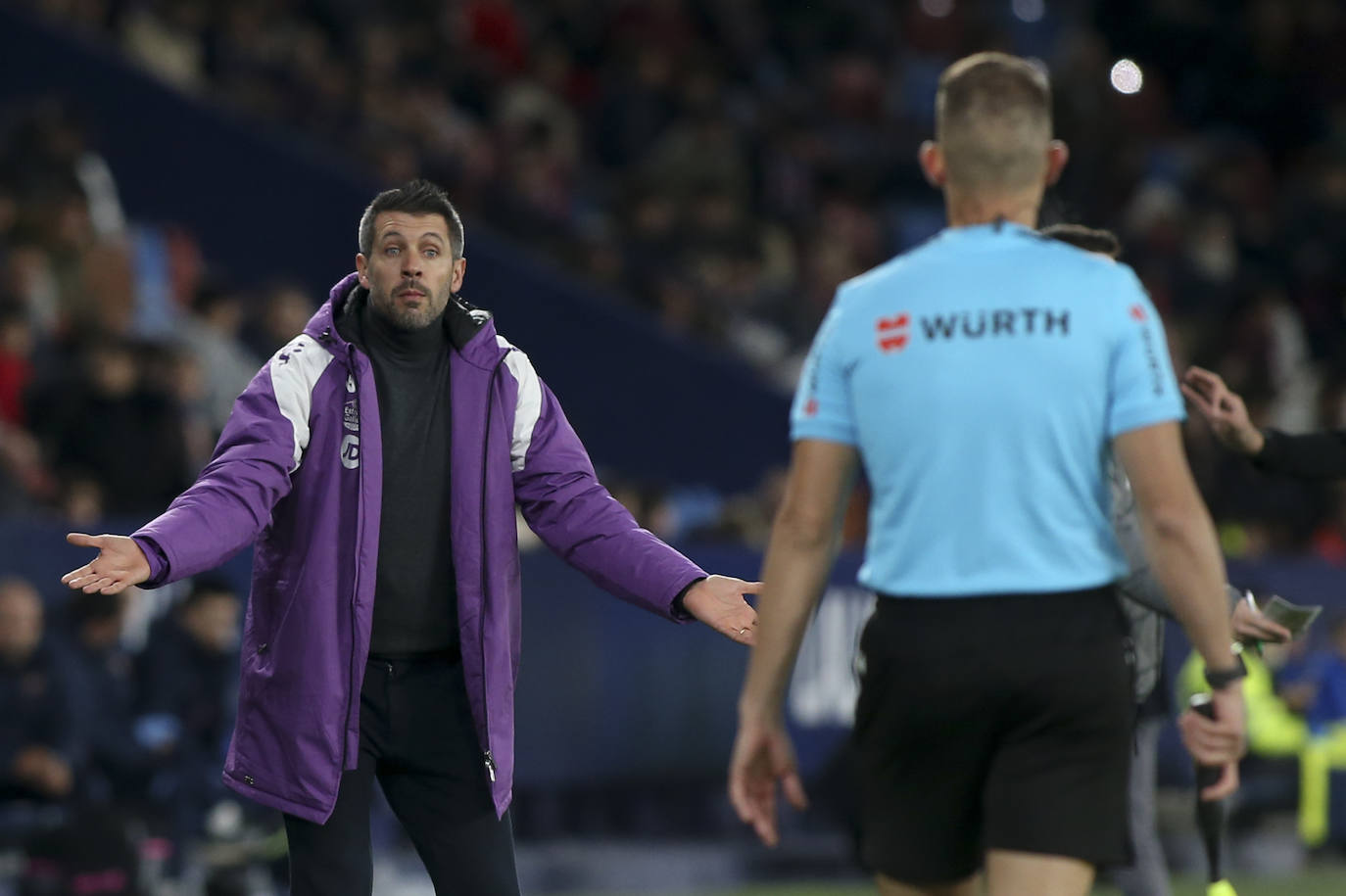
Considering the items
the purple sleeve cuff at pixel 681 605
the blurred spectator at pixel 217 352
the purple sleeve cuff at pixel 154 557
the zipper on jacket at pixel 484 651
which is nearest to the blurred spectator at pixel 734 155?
the blurred spectator at pixel 217 352

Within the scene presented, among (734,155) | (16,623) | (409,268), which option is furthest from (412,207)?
(734,155)

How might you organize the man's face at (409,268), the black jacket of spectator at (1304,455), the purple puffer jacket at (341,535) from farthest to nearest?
the black jacket of spectator at (1304,455)
the man's face at (409,268)
the purple puffer jacket at (341,535)

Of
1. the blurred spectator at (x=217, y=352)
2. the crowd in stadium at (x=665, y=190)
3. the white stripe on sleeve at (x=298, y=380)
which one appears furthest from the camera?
the blurred spectator at (x=217, y=352)

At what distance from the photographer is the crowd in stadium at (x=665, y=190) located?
451 inches

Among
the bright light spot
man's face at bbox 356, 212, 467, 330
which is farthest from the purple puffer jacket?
the bright light spot

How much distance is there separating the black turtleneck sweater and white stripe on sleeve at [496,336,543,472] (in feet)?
0.60

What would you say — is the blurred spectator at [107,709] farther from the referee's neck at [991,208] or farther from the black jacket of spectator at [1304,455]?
the referee's neck at [991,208]

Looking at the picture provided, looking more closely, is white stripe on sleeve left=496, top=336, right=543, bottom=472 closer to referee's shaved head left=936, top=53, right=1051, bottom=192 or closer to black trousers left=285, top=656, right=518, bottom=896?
black trousers left=285, top=656, right=518, bottom=896

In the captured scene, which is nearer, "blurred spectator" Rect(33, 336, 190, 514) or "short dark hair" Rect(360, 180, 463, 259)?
"short dark hair" Rect(360, 180, 463, 259)

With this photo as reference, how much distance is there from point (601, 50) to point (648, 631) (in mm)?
6708

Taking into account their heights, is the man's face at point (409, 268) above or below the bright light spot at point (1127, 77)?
below

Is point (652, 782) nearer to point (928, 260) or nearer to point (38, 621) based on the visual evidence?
point (38, 621)

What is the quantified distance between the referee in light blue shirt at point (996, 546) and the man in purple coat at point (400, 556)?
95 cm

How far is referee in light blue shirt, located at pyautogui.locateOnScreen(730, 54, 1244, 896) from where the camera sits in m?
4.26
